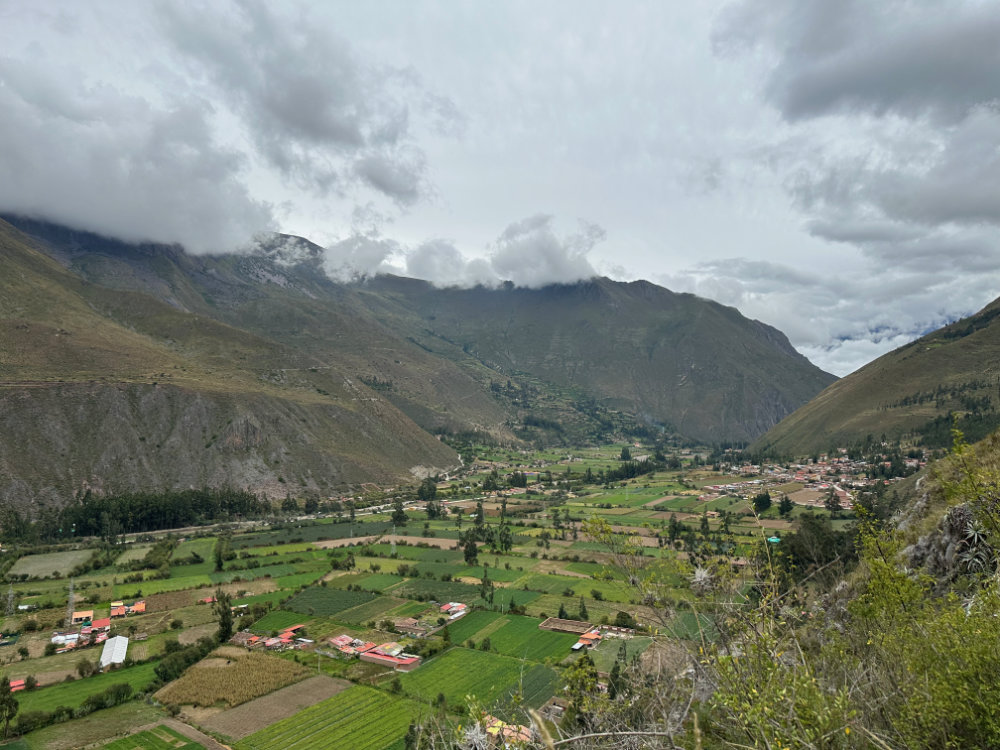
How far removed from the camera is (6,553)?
8262 centimetres

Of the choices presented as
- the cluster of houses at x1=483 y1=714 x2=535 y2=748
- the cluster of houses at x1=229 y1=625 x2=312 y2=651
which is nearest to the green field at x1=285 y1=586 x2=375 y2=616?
the cluster of houses at x1=229 y1=625 x2=312 y2=651

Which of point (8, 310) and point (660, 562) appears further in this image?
point (8, 310)

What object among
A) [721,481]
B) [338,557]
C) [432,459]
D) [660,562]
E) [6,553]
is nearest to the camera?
[660,562]

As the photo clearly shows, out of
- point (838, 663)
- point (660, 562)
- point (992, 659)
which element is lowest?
point (838, 663)

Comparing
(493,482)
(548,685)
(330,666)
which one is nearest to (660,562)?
(548,685)

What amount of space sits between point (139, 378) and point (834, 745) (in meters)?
159

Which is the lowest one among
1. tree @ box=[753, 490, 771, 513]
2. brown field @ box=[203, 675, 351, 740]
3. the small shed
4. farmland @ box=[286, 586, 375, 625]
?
brown field @ box=[203, 675, 351, 740]

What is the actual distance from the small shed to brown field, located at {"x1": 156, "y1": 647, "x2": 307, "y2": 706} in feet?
25.4

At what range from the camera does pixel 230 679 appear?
47.6 metres

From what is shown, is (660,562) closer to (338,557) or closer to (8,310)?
(338,557)

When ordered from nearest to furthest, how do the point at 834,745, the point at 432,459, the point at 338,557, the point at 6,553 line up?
1. the point at 834,745
2. the point at 6,553
3. the point at 338,557
4. the point at 432,459

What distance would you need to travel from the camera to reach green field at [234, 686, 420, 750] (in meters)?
37.8

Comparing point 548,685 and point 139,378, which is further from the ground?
point 139,378

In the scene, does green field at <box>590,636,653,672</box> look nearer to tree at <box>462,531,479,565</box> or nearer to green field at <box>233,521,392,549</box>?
tree at <box>462,531,479,565</box>
